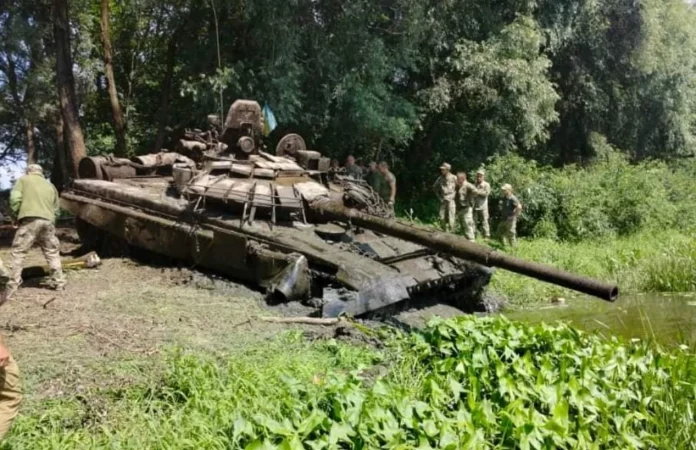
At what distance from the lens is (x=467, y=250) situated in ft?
25.1

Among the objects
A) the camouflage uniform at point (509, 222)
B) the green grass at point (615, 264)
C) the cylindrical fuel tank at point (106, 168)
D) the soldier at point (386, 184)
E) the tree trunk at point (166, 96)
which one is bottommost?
the green grass at point (615, 264)

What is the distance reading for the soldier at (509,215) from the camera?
14.6m

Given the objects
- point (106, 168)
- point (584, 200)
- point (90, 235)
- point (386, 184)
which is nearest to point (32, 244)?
point (90, 235)

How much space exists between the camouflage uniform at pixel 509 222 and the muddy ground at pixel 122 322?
20.1ft

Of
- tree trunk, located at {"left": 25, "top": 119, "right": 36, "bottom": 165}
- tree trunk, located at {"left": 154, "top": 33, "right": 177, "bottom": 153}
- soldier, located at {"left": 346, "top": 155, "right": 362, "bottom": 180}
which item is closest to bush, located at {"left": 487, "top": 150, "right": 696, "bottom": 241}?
soldier, located at {"left": 346, "top": 155, "right": 362, "bottom": 180}

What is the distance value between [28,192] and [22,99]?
12779mm

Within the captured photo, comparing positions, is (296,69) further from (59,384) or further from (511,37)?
(59,384)

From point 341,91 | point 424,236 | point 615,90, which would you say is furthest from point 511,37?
point 424,236

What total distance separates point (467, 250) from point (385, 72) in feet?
33.6

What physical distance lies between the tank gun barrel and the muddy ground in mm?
1024

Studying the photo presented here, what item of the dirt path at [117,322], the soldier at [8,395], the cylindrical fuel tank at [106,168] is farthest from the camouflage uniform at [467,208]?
the soldier at [8,395]

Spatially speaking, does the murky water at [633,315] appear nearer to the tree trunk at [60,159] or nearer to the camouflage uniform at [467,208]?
the camouflage uniform at [467,208]

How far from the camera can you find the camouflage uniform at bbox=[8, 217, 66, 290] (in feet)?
27.6

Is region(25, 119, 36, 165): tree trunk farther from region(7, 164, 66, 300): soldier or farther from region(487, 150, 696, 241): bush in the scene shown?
region(487, 150, 696, 241): bush
